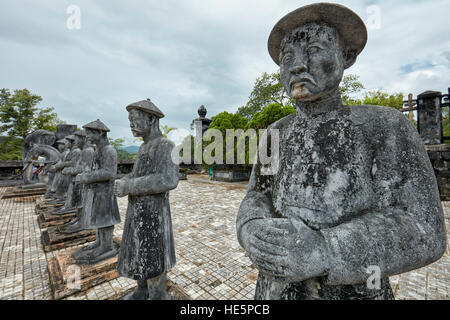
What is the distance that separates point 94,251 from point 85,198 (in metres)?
0.96

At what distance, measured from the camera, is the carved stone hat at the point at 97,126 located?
3.38 meters

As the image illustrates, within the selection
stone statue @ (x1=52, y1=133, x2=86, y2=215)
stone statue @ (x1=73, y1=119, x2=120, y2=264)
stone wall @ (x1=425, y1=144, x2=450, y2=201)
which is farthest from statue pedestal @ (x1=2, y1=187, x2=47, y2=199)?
stone wall @ (x1=425, y1=144, x2=450, y2=201)

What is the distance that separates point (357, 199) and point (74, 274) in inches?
156

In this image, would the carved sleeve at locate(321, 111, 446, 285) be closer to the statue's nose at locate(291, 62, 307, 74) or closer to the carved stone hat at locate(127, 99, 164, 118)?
the statue's nose at locate(291, 62, 307, 74)

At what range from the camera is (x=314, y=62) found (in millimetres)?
1057

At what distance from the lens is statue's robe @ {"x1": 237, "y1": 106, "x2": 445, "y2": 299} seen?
2.69ft

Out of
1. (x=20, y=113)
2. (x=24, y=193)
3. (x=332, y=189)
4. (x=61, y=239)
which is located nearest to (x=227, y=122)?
(x=24, y=193)

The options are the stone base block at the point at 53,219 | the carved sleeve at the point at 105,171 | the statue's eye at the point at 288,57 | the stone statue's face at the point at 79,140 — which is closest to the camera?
the statue's eye at the point at 288,57

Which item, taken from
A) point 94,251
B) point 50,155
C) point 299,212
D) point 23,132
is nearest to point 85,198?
point 94,251

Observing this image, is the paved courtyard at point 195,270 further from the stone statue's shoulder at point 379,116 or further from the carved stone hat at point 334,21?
the carved stone hat at point 334,21

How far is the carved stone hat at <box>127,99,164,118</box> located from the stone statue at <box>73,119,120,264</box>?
136cm

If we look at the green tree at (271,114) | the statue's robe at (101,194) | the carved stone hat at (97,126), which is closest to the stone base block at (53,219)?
the statue's robe at (101,194)

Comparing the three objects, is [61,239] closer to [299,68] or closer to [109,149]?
[109,149]

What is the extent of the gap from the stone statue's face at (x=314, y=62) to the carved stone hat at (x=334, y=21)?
4cm
